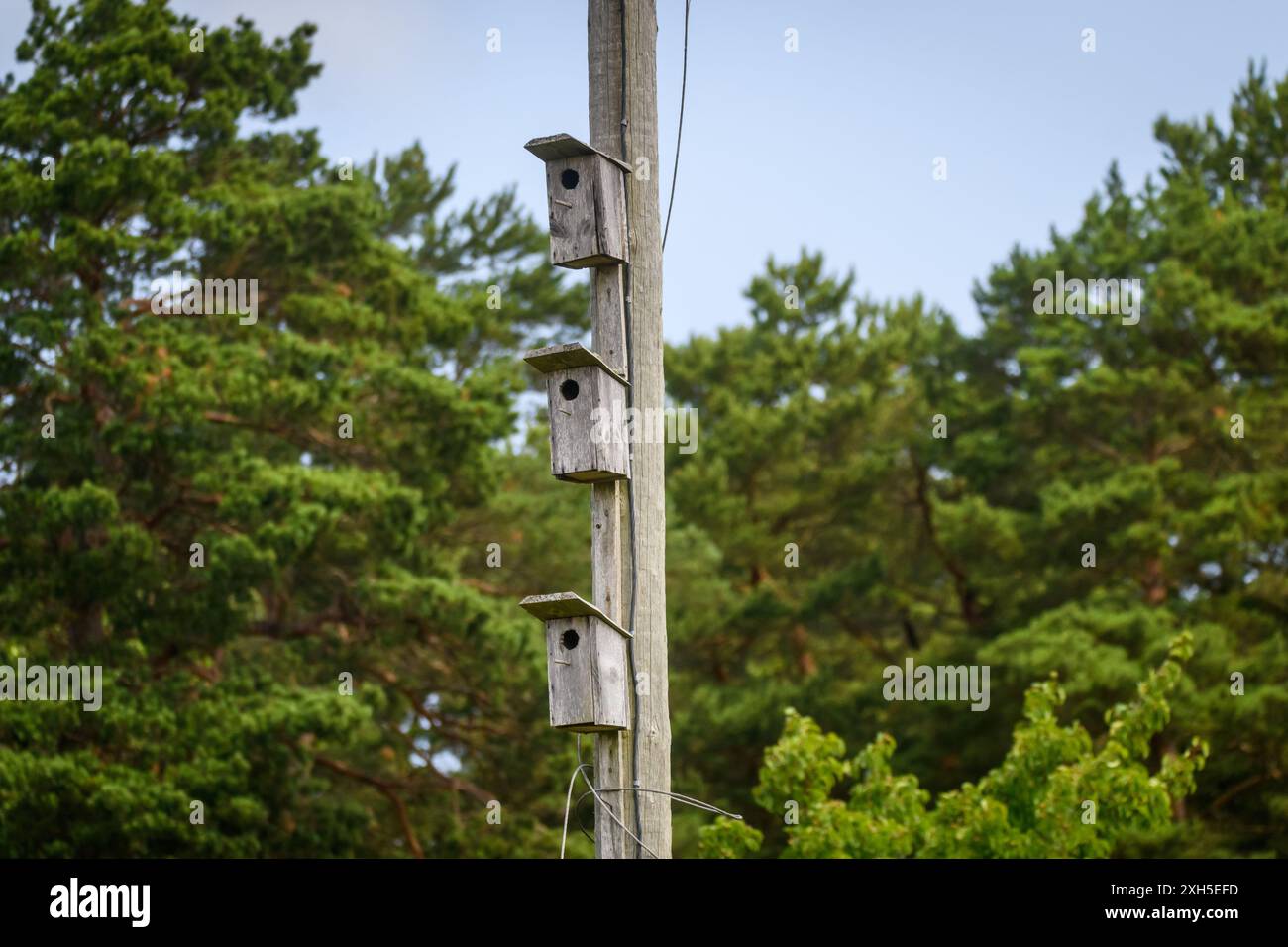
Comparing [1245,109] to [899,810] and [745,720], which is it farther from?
[899,810]

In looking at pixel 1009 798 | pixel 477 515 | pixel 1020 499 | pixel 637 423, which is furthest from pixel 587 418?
pixel 1020 499

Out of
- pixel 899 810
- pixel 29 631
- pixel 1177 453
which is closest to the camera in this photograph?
pixel 899 810

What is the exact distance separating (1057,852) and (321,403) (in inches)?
338

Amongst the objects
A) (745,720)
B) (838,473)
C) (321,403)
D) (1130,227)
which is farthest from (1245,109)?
(321,403)

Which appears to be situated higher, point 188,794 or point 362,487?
point 362,487

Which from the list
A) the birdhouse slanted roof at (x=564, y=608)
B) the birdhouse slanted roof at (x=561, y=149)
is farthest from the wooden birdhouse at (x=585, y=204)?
the birdhouse slanted roof at (x=564, y=608)

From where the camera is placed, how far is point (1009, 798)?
36.5 ft

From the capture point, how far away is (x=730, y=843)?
1084 centimetres

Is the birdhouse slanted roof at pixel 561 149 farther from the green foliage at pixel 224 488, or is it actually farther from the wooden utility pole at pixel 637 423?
the green foliage at pixel 224 488

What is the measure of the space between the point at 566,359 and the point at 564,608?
0.76m

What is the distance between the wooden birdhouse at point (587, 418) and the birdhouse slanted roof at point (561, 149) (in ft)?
1.96

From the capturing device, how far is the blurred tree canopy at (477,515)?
591 inches

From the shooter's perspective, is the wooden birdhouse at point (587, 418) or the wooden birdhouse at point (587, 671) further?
the wooden birdhouse at point (587, 418)

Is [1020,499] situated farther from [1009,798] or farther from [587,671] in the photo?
[587,671]
